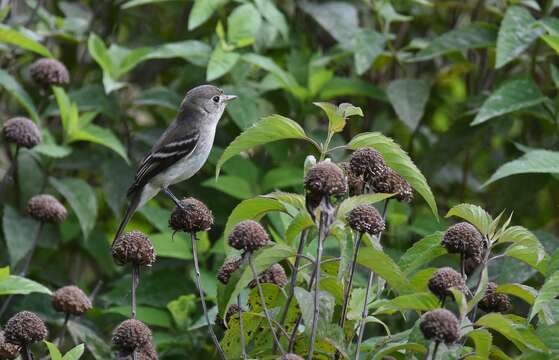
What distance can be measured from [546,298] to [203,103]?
96.5 inches

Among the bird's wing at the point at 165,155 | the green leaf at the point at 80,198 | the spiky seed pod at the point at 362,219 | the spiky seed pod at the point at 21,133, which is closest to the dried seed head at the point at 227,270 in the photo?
the spiky seed pod at the point at 362,219

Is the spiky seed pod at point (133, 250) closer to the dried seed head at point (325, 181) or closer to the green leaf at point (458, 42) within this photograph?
the dried seed head at point (325, 181)

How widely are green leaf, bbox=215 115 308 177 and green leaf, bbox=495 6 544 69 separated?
208 centimetres

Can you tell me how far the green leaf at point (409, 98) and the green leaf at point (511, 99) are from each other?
437mm

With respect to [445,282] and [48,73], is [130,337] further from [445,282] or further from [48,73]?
[48,73]

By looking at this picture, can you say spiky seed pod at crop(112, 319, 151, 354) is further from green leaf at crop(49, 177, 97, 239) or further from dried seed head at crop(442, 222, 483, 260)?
green leaf at crop(49, 177, 97, 239)

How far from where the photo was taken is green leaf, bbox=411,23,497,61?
193 inches

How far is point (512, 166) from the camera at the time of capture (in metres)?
3.77

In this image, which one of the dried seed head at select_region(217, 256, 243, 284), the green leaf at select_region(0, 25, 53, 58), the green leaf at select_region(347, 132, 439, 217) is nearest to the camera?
the green leaf at select_region(347, 132, 439, 217)

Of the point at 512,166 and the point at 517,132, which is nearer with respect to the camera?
the point at 512,166

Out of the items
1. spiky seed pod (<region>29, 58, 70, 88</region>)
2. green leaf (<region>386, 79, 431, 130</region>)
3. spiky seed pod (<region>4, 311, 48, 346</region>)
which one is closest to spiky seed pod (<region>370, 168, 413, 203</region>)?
spiky seed pod (<region>4, 311, 48, 346</region>)

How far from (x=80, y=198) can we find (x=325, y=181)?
2.67m

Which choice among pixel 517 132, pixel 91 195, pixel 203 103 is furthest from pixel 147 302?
pixel 517 132

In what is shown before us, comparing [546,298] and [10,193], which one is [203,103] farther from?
[546,298]
